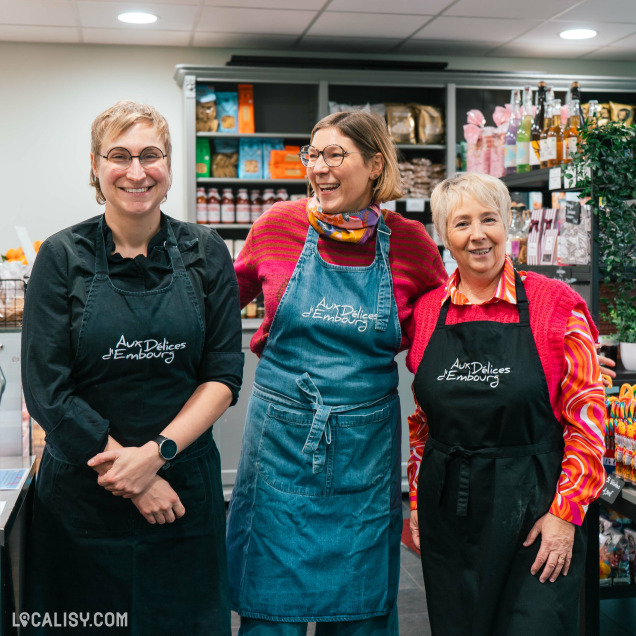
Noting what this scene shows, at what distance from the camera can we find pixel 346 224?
1.85m

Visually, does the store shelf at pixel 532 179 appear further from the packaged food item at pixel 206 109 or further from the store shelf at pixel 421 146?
the packaged food item at pixel 206 109

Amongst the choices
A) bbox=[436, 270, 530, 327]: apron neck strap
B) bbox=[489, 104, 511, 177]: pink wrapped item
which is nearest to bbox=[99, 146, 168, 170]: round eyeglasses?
bbox=[436, 270, 530, 327]: apron neck strap

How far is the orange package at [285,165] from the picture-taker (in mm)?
5152

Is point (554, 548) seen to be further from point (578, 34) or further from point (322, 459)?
point (578, 34)

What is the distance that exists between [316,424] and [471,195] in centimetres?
65

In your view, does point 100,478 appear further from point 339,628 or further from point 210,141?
point 210,141

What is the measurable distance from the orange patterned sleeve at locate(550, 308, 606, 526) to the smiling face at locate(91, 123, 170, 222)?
0.95m

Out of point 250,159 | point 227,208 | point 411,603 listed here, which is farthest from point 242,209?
point 411,603

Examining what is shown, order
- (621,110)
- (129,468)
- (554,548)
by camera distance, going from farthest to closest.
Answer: (621,110) → (554,548) → (129,468)

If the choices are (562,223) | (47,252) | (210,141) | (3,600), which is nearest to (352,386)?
(47,252)

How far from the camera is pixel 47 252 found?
1.54 metres

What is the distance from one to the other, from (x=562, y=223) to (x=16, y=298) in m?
1.97

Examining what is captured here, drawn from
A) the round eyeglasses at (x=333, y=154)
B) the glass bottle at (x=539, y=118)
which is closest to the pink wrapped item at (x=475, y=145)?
the glass bottle at (x=539, y=118)

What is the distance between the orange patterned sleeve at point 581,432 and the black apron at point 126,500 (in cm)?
79
